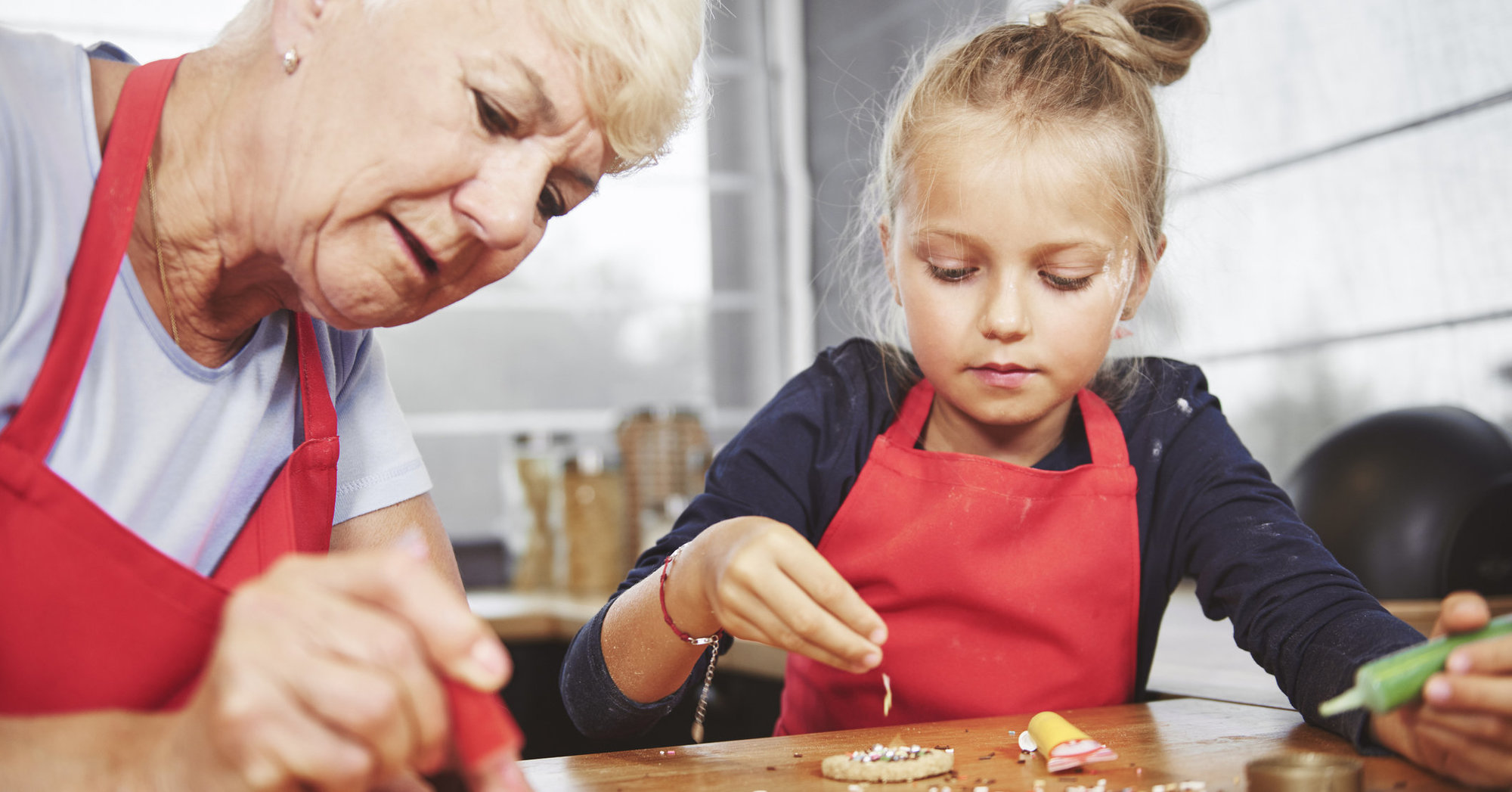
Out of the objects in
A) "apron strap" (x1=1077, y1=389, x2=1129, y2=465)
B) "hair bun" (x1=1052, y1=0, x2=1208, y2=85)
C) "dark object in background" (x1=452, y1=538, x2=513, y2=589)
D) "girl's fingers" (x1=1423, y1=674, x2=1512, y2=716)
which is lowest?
"dark object in background" (x1=452, y1=538, x2=513, y2=589)

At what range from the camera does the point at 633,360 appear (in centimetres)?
421

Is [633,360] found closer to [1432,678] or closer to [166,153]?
[166,153]

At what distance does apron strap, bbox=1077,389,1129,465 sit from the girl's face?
0.27 feet

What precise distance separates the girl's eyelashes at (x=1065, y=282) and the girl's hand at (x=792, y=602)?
1.47 ft

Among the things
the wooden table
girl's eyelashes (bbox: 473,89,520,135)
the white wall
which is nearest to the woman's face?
girl's eyelashes (bbox: 473,89,520,135)

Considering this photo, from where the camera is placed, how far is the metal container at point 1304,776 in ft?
2.19

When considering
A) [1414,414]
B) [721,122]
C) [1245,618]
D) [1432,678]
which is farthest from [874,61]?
[1432,678]

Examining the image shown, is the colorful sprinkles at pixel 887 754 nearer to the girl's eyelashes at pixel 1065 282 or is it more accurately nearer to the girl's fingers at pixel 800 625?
the girl's fingers at pixel 800 625

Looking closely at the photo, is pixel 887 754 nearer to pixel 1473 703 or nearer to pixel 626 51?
pixel 1473 703

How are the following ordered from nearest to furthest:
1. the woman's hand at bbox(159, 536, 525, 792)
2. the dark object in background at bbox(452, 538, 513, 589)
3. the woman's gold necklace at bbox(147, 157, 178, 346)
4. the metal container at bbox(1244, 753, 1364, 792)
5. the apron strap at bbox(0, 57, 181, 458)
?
the woman's hand at bbox(159, 536, 525, 792)
the metal container at bbox(1244, 753, 1364, 792)
the apron strap at bbox(0, 57, 181, 458)
the woman's gold necklace at bbox(147, 157, 178, 346)
the dark object in background at bbox(452, 538, 513, 589)

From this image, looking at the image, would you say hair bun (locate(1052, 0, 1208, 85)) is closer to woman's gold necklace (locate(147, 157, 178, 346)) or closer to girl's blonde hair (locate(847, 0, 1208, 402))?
girl's blonde hair (locate(847, 0, 1208, 402))

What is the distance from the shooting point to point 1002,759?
86 cm

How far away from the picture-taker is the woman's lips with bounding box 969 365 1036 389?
1.16 meters

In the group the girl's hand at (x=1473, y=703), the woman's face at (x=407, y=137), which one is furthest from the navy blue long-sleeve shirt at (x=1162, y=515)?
the woman's face at (x=407, y=137)
